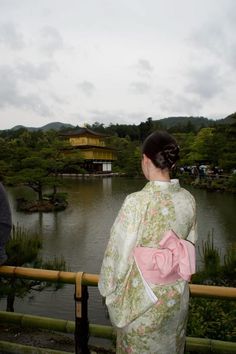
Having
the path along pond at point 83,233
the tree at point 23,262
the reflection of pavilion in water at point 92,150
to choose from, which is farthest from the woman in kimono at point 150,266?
the reflection of pavilion in water at point 92,150

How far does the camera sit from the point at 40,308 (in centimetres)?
491

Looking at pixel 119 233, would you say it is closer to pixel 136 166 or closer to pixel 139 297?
pixel 139 297

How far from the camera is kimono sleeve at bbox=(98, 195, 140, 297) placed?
1.37 m

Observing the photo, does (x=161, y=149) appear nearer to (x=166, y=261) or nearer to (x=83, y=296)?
(x=166, y=261)

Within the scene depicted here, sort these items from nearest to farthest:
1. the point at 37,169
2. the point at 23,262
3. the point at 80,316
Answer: the point at 80,316 < the point at 23,262 < the point at 37,169

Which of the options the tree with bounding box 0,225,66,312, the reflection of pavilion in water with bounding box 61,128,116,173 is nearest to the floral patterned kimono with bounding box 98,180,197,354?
the tree with bounding box 0,225,66,312

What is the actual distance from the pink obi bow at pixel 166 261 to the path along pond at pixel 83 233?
344 cm

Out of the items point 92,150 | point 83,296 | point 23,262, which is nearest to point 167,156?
point 83,296

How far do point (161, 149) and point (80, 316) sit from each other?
900 mm

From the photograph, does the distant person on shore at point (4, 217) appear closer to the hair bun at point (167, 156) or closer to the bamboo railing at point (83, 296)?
the bamboo railing at point (83, 296)

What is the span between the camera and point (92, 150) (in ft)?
117

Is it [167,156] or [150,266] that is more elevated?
[167,156]

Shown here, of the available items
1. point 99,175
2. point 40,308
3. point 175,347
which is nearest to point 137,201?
point 175,347

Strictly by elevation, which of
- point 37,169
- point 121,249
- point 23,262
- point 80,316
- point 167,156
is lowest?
point 23,262
